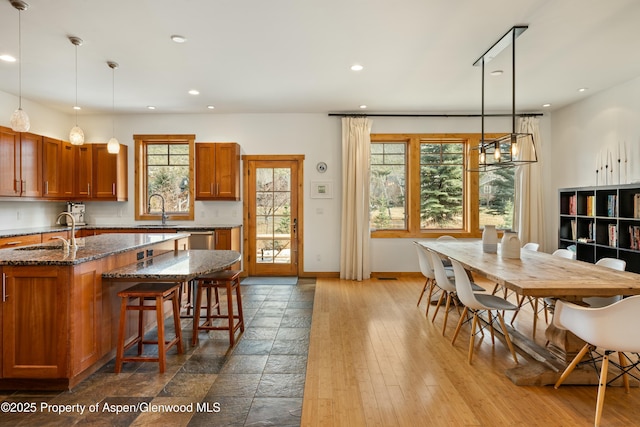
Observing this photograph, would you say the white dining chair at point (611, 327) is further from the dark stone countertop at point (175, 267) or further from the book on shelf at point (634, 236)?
the book on shelf at point (634, 236)

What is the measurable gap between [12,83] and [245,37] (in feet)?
11.5

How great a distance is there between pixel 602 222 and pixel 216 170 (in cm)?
562

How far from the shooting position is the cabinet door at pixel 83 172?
5820mm

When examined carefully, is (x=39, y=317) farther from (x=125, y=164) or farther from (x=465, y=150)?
(x=465, y=150)

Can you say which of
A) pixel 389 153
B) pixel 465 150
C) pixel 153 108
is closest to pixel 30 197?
pixel 153 108

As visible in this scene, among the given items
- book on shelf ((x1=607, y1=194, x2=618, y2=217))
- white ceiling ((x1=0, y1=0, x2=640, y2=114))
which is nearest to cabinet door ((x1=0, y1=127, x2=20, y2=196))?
white ceiling ((x1=0, y1=0, x2=640, y2=114))

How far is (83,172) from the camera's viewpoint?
19.2ft

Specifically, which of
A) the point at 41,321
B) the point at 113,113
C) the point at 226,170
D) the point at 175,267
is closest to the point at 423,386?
the point at 175,267

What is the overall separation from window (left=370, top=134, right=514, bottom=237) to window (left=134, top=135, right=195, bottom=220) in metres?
3.26

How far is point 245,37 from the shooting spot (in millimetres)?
3369

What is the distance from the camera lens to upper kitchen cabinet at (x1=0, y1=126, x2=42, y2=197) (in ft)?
15.0

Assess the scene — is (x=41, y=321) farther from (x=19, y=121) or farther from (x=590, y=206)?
(x=590, y=206)

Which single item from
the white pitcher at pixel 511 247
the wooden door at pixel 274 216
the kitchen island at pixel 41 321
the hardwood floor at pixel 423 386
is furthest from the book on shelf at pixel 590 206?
the kitchen island at pixel 41 321

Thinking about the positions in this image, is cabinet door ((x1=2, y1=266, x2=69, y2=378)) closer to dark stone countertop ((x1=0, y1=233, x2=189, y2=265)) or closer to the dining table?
dark stone countertop ((x1=0, y1=233, x2=189, y2=265))
